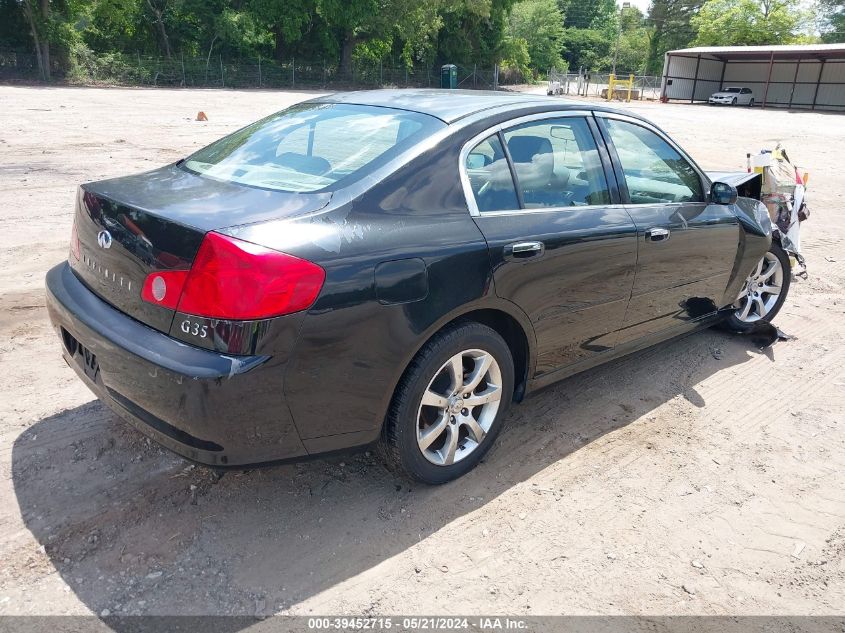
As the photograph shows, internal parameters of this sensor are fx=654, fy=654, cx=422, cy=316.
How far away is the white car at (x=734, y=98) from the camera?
45938 mm

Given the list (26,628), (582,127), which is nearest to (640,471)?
(582,127)

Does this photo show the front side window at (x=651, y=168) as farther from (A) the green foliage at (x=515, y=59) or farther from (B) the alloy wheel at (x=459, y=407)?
(A) the green foliage at (x=515, y=59)

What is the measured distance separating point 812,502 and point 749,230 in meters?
2.01

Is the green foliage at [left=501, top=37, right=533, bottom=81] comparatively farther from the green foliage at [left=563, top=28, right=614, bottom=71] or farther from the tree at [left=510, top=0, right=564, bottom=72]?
the green foliage at [left=563, top=28, right=614, bottom=71]

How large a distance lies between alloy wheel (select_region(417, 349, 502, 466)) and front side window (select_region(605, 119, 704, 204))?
1.44m

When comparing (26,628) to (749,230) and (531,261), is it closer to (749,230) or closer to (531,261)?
(531,261)

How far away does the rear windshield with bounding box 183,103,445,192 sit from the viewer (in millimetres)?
2861

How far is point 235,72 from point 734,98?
34.5 meters

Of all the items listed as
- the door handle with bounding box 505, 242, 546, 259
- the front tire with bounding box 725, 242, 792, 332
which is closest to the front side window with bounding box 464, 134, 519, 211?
the door handle with bounding box 505, 242, 546, 259

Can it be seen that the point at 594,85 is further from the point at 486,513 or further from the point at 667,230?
the point at 486,513

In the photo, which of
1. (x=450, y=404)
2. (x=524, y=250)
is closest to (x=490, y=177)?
(x=524, y=250)

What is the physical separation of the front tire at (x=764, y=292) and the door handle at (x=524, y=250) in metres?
2.62

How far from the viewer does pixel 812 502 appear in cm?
322

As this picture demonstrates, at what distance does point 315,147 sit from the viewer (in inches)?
124
